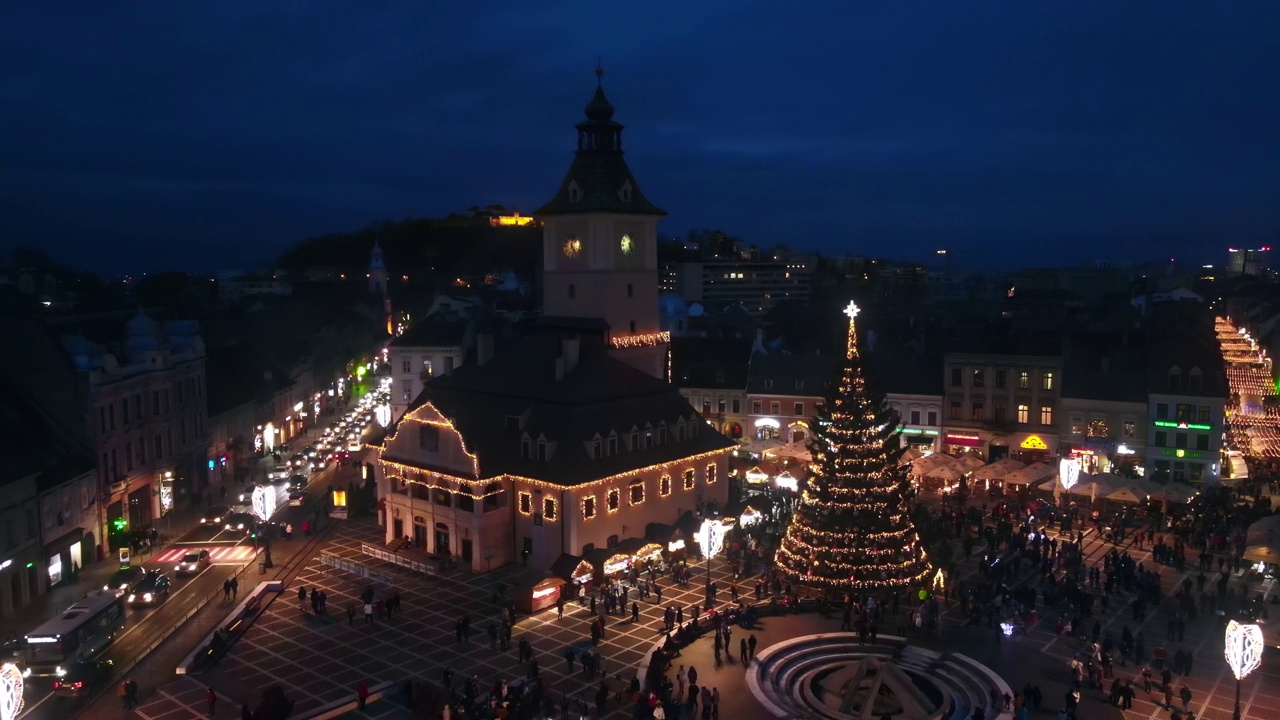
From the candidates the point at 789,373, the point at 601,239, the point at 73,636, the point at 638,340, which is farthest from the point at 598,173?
the point at 73,636

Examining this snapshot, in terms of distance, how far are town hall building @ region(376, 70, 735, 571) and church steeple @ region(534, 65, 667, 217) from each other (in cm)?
8

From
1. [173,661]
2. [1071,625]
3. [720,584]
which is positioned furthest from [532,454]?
[1071,625]

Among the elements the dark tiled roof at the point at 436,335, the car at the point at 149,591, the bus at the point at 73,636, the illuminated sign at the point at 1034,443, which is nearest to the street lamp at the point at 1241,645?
the bus at the point at 73,636

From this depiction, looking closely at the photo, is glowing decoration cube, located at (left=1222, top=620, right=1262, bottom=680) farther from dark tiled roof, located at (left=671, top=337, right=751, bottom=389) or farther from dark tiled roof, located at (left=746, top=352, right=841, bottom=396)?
dark tiled roof, located at (left=671, top=337, right=751, bottom=389)

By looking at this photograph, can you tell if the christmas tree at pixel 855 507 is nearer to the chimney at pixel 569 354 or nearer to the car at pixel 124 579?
the chimney at pixel 569 354

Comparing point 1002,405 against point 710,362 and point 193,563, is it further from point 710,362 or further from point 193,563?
point 193,563

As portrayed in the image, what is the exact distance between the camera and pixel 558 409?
45.3 metres

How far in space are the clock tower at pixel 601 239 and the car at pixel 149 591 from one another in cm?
2537

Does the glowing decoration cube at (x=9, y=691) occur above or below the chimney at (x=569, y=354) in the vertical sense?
below

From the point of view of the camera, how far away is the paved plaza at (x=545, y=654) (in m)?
29.5

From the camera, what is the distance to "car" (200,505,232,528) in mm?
51250

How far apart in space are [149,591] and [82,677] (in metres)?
9.20

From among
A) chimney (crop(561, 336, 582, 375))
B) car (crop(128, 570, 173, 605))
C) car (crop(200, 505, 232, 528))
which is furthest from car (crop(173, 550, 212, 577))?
chimney (crop(561, 336, 582, 375))

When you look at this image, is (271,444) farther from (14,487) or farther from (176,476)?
(14,487)
